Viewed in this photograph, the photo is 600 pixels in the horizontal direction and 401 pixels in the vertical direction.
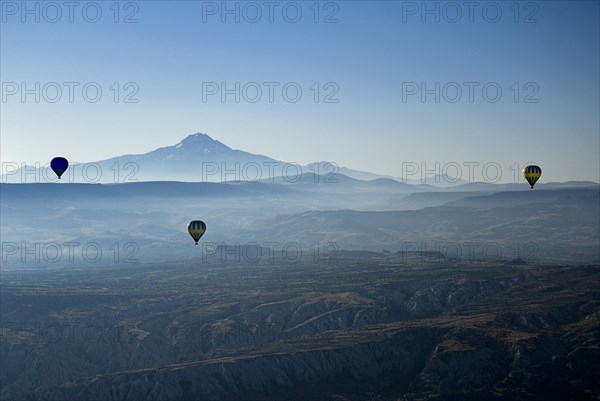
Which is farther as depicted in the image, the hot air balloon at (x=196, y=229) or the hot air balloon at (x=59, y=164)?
the hot air balloon at (x=196, y=229)

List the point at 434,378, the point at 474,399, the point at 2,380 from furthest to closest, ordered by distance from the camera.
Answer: the point at 2,380 < the point at 434,378 < the point at 474,399

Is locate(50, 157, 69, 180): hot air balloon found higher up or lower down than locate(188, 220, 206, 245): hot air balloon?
higher up

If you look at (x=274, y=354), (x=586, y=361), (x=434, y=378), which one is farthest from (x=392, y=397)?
(x=586, y=361)

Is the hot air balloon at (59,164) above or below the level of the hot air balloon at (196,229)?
above

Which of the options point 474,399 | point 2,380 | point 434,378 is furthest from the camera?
point 2,380

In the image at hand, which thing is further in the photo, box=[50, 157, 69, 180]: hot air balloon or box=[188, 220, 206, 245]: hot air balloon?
box=[188, 220, 206, 245]: hot air balloon

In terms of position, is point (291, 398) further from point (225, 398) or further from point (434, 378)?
point (434, 378)

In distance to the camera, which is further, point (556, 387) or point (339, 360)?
point (339, 360)

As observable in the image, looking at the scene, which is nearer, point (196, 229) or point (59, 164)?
point (59, 164)

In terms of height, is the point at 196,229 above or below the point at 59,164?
below

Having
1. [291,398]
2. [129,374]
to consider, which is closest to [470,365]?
[291,398]
